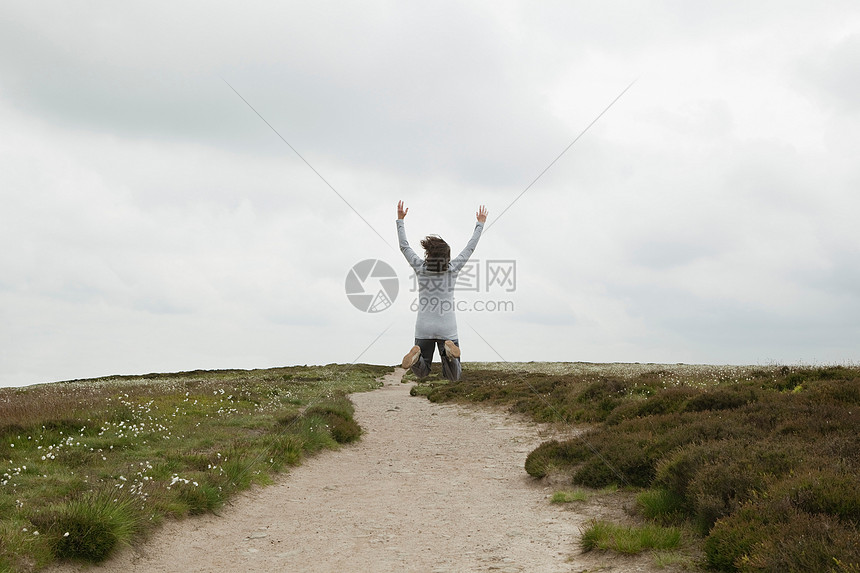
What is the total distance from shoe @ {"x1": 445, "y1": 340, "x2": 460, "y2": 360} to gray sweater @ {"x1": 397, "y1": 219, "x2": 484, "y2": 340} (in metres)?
0.20

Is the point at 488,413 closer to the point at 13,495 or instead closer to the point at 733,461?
the point at 733,461

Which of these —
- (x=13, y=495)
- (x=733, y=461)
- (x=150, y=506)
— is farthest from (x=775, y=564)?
(x=13, y=495)

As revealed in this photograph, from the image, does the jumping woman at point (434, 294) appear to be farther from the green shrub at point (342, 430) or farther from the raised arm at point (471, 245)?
the green shrub at point (342, 430)

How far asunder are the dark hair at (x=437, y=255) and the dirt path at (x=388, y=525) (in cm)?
451

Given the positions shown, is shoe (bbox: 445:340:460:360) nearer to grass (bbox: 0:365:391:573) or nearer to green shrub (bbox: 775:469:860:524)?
grass (bbox: 0:365:391:573)

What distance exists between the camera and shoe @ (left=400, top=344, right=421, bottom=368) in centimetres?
1469

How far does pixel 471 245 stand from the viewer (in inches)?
576

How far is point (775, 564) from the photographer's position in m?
4.90

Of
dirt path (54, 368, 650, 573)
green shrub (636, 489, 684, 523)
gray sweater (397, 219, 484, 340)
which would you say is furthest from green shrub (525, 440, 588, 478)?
gray sweater (397, 219, 484, 340)

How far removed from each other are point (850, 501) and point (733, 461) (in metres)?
1.69

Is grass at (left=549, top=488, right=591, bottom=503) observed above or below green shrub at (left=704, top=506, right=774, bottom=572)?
below

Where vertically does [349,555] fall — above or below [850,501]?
below

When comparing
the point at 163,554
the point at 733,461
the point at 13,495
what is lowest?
the point at 163,554

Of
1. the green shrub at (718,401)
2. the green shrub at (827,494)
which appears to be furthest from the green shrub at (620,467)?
the green shrub at (718,401)
